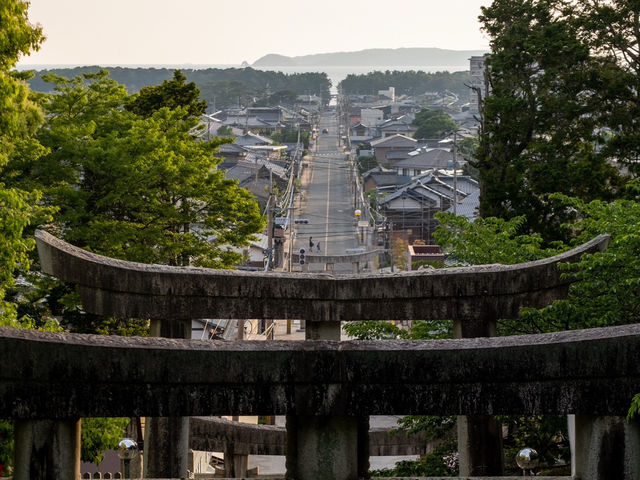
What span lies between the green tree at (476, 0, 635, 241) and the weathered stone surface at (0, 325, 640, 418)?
61.9 feet

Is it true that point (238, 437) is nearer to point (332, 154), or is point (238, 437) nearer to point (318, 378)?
point (318, 378)

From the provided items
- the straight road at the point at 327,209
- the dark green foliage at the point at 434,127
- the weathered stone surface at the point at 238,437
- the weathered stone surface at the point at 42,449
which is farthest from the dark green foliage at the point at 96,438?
the dark green foliage at the point at 434,127

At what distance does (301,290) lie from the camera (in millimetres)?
12000

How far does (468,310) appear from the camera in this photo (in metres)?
11.8

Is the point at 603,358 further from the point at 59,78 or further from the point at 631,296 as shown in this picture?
the point at 59,78

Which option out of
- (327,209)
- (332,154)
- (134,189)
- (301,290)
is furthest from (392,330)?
(332,154)

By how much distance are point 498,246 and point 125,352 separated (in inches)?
423

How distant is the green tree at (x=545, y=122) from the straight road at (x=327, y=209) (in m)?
31.3

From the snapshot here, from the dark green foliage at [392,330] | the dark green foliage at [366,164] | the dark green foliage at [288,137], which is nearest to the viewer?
the dark green foliage at [392,330]

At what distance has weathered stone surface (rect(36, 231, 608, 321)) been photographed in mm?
11508

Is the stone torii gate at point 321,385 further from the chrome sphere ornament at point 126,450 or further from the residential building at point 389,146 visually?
the residential building at point 389,146

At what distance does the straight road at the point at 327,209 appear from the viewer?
71750 mm

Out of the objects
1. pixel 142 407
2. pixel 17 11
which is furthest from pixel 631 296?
pixel 17 11

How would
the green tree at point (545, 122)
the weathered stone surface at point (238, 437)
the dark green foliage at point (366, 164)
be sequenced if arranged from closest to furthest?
the weathered stone surface at point (238, 437), the green tree at point (545, 122), the dark green foliage at point (366, 164)
